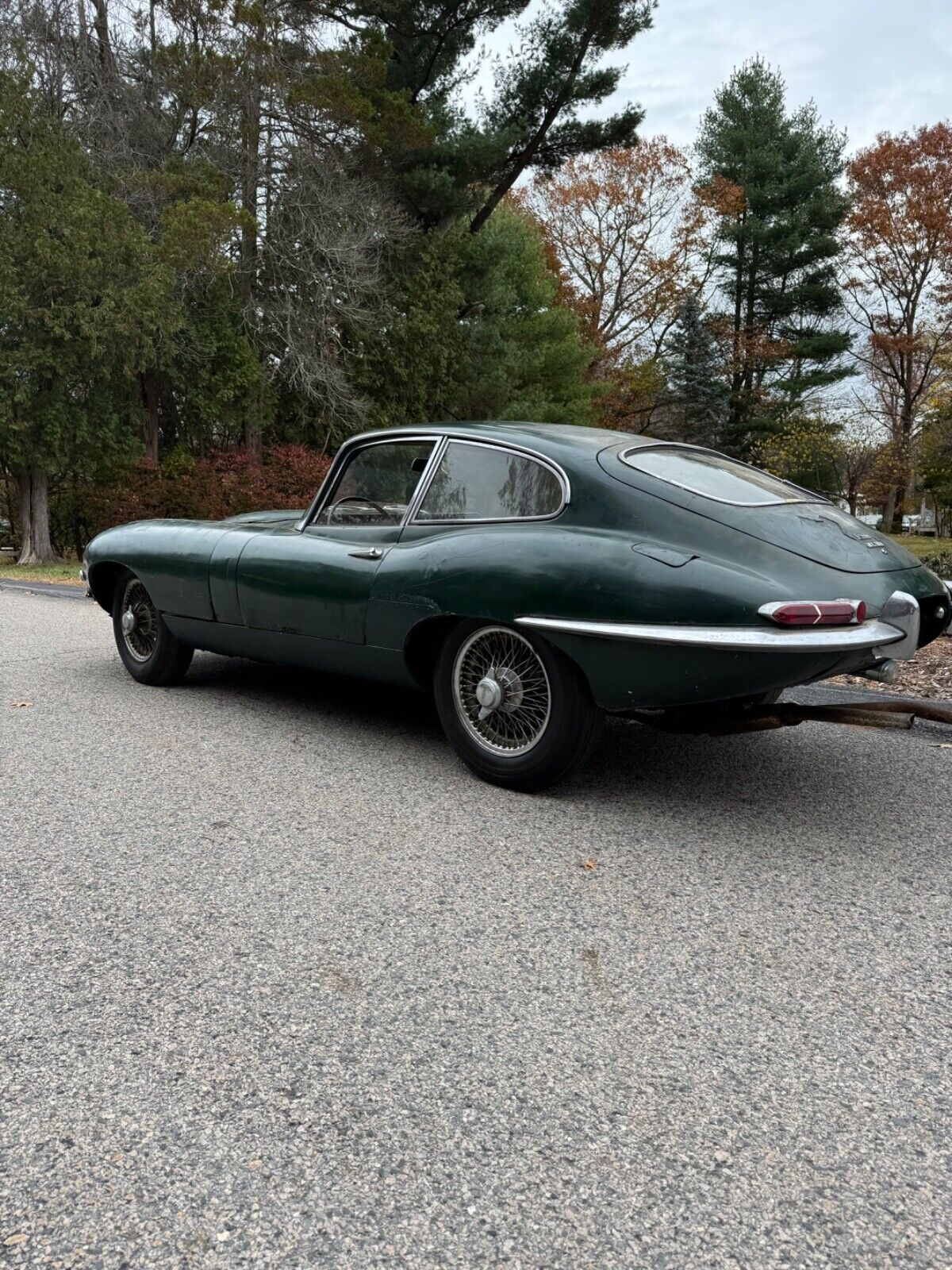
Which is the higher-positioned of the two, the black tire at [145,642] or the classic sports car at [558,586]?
the classic sports car at [558,586]

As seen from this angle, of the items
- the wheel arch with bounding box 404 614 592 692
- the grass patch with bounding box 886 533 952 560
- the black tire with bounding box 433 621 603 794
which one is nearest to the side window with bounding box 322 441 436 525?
the wheel arch with bounding box 404 614 592 692

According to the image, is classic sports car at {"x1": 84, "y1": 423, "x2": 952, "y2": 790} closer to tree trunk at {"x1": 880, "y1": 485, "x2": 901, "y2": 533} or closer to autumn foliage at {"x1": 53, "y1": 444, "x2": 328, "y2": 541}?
autumn foliage at {"x1": 53, "y1": 444, "x2": 328, "y2": 541}

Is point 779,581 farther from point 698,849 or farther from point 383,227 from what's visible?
point 383,227

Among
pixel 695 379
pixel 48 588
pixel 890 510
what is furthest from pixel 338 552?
pixel 890 510

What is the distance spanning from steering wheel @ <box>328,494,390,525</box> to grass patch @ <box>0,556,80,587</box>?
9.46 m

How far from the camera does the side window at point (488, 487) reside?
12.8 ft

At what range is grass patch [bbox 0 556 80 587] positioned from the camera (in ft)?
48.9

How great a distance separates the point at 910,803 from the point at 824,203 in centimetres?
3661

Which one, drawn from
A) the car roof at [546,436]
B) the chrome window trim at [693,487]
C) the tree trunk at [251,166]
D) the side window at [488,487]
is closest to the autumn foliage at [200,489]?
the tree trunk at [251,166]

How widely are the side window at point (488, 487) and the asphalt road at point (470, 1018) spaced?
3.57 ft

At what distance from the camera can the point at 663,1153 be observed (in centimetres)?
181

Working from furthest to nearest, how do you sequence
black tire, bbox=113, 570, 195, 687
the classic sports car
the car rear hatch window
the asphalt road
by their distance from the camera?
black tire, bbox=113, 570, 195, 687, the car rear hatch window, the classic sports car, the asphalt road

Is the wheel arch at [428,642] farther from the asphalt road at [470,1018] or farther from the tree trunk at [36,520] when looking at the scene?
the tree trunk at [36,520]

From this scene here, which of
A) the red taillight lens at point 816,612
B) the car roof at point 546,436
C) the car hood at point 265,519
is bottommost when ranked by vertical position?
the red taillight lens at point 816,612
